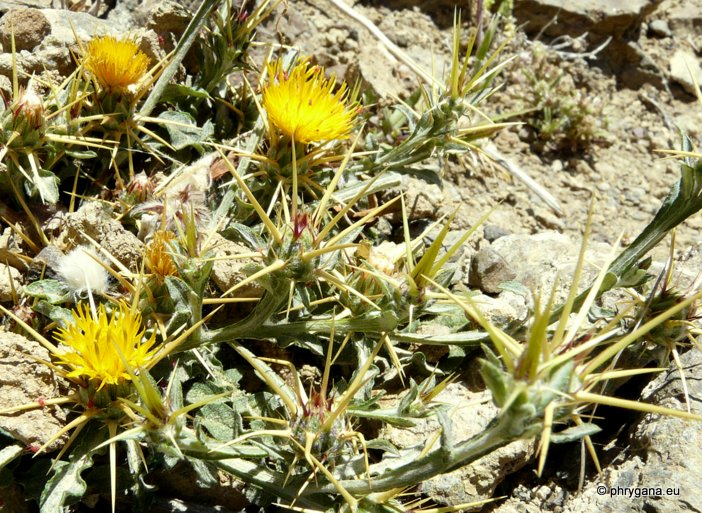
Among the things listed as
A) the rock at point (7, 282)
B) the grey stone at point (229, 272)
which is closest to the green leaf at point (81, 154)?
the rock at point (7, 282)

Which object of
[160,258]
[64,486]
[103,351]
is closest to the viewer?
[103,351]

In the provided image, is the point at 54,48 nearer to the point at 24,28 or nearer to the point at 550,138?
the point at 24,28

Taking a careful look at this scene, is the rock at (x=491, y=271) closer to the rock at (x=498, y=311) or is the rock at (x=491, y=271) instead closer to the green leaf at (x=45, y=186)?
the rock at (x=498, y=311)

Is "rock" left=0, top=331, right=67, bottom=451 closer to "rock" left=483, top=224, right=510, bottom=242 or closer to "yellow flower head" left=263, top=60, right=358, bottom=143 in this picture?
"yellow flower head" left=263, top=60, right=358, bottom=143

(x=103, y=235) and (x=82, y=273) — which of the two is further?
(x=103, y=235)

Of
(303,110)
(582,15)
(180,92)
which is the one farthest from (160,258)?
(582,15)

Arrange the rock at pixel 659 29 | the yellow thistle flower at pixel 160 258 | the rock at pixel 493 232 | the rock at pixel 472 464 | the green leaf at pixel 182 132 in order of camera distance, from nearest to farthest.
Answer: the yellow thistle flower at pixel 160 258, the rock at pixel 472 464, the green leaf at pixel 182 132, the rock at pixel 493 232, the rock at pixel 659 29
